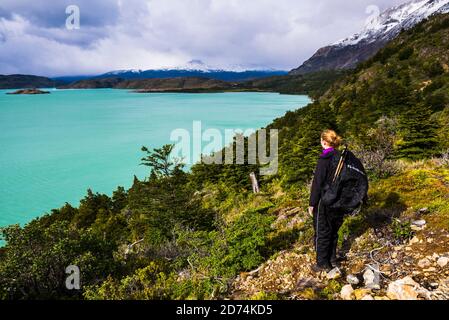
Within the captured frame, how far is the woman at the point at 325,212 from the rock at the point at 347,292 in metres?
0.67

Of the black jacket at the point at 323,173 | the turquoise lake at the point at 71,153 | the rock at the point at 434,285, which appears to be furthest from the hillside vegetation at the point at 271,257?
the turquoise lake at the point at 71,153

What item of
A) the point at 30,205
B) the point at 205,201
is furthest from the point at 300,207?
the point at 30,205

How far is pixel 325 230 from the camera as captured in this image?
5.36m

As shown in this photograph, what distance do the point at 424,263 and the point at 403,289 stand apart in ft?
3.44

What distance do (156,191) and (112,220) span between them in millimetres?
11630

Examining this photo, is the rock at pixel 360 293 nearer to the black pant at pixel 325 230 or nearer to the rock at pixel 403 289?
the rock at pixel 403 289

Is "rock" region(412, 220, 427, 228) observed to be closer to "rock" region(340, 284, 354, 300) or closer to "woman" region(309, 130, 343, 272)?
"woman" region(309, 130, 343, 272)

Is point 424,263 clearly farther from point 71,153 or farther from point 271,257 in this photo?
point 71,153

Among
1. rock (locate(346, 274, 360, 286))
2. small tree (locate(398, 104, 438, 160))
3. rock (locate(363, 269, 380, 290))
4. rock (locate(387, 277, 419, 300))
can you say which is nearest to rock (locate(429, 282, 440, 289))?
rock (locate(387, 277, 419, 300))

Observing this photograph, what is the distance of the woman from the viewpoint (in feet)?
16.8

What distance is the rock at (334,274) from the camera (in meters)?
5.23

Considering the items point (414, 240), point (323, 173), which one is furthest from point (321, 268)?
point (414, 240)
